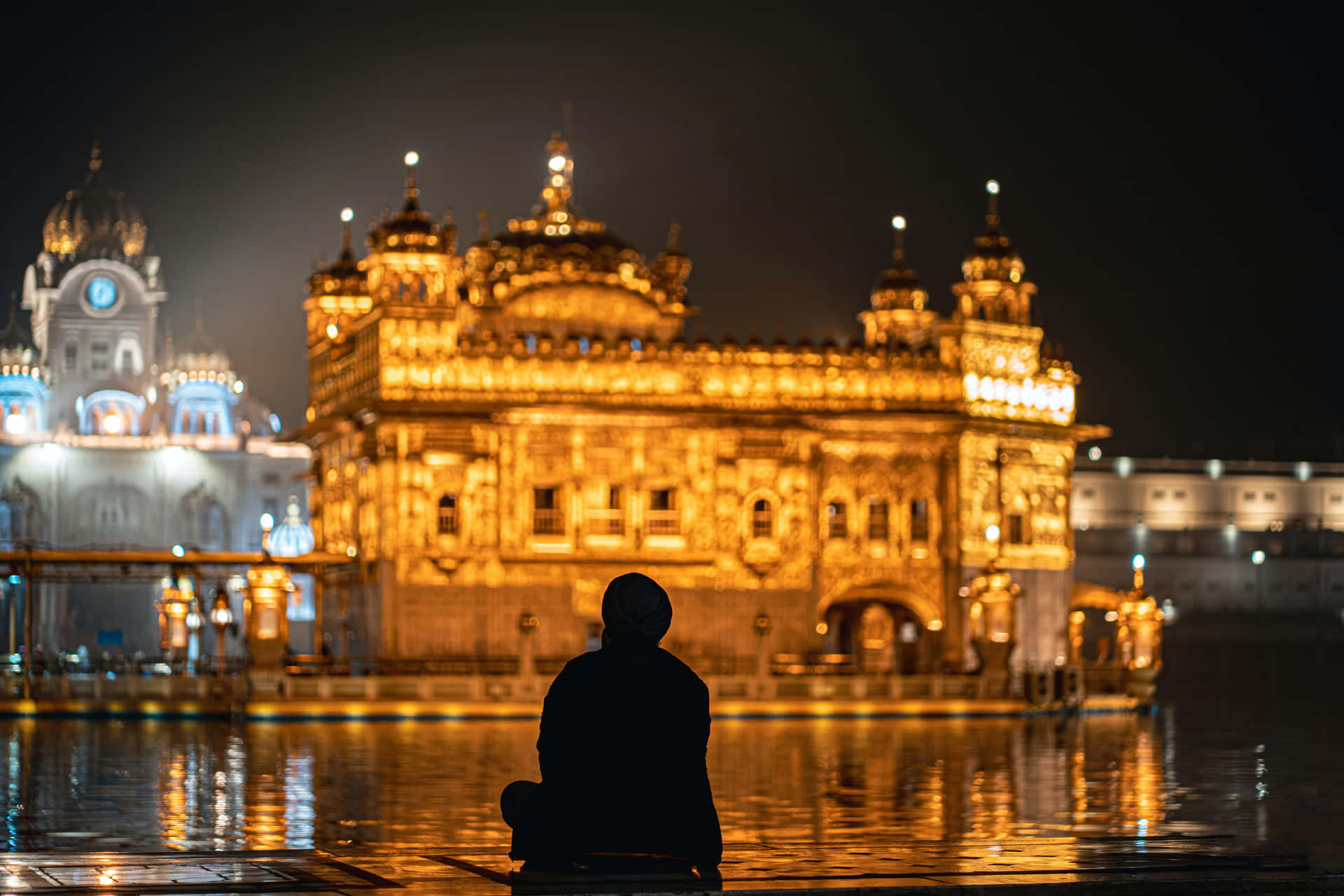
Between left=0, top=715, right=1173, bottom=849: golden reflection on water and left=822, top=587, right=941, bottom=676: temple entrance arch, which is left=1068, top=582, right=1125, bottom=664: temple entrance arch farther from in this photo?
left=0, top=715, right=1173, bottom=849: golden reflection on water

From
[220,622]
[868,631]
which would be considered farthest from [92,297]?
[868,631]

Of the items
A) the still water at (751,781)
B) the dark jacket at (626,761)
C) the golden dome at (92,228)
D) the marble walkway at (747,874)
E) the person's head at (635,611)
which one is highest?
the golden dome at (92,228)

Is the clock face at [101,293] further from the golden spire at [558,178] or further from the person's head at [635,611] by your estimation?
the person's head at [635,611]

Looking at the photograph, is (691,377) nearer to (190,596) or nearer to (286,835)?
(190,596)

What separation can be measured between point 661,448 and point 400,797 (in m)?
26.2

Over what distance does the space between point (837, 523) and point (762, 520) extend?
1.88 meters

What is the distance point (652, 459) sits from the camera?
46.5m

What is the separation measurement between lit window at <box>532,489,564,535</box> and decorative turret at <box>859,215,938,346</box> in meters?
12.1

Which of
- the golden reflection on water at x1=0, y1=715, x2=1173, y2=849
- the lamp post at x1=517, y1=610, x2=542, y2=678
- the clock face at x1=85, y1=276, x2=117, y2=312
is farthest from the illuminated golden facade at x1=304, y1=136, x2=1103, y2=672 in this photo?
the clock face at x1=85, y1=276, x2=117, y2=312

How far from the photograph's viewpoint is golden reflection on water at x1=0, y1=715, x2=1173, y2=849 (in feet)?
56.4

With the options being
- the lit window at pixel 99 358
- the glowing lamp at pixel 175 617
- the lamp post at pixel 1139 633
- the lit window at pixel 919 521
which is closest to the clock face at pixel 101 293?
the lit window at pixel 99 358

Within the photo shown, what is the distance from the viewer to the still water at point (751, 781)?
17281 millimetres

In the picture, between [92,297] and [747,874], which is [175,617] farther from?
[92,297]

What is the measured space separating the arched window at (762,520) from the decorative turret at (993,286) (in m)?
7.04
